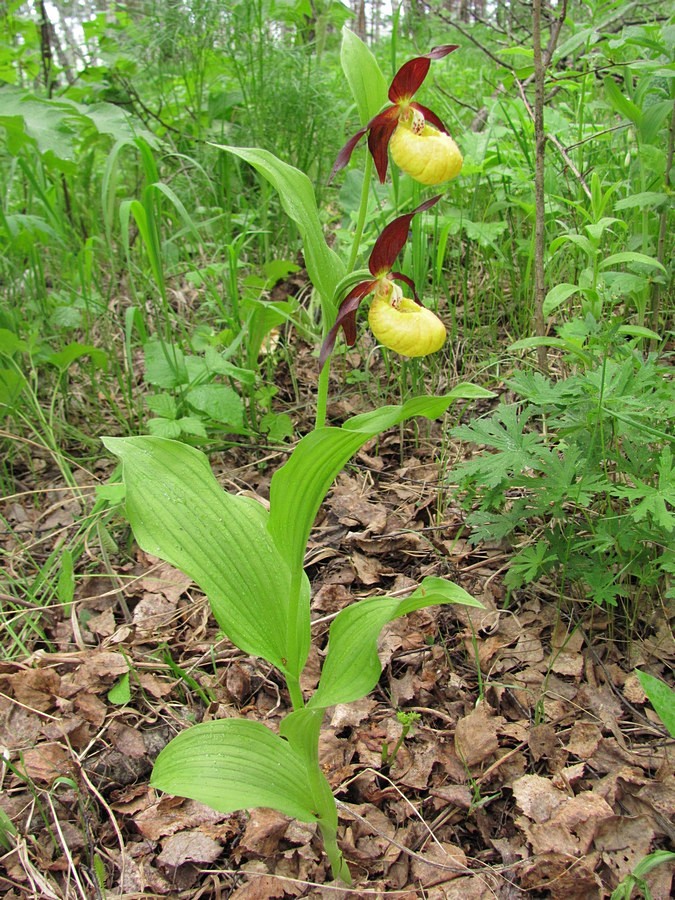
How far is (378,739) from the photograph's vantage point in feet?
4.29

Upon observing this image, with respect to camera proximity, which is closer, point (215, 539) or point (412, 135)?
point (412, 135)

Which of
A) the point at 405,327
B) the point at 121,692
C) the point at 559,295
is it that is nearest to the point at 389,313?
the point at 405,327

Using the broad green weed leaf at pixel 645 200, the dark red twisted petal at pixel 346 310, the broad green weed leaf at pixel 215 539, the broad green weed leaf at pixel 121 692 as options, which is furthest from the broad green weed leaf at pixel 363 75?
the broad green weed leaf at pixel 121 692

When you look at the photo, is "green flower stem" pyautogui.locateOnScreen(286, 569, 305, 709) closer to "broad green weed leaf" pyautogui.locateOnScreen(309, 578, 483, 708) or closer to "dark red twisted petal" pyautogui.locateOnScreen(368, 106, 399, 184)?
"broad green weed leaf" pyautogui.locateOnScreen(309, 578, 483, 708)

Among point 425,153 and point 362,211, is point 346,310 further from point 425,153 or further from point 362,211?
point 425,153

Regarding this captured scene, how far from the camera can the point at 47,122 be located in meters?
2.06

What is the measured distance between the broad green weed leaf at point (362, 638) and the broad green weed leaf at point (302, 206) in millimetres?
488

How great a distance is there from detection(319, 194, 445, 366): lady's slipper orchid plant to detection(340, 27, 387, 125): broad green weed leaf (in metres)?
0.17

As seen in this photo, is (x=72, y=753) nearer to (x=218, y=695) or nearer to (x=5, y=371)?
(x=218, y=695)

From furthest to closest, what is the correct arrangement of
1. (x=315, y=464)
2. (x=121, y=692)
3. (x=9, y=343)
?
(x=9, y=343) < (x=121, y=692) < (x=315, y=464)

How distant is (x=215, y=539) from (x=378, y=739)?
0.57 m

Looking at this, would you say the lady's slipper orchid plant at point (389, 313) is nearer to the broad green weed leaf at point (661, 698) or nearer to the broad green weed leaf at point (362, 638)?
the broad green weed leaf at point (362, 638)

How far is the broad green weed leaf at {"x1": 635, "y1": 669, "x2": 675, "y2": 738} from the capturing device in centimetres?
100

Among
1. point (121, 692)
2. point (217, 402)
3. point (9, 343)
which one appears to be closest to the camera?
point (121, 692)
